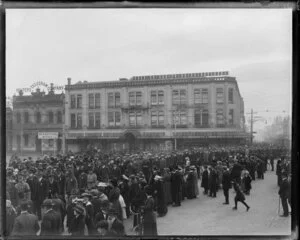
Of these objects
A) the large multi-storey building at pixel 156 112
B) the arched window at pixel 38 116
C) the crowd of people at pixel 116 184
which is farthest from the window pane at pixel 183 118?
the arched window at pixel 38 116

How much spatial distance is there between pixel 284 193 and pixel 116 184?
2.23 meters

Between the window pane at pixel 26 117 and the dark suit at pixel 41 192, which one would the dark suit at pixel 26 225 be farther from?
the window pane at pixel 26 117

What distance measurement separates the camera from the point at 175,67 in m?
4.21

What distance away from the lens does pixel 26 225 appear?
398cm

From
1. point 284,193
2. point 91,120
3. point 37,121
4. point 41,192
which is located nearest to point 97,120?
point 91,120

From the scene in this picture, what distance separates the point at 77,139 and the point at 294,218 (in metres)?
3.07

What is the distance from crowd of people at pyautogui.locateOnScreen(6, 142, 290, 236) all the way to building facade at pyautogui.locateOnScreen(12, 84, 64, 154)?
0.62 ft

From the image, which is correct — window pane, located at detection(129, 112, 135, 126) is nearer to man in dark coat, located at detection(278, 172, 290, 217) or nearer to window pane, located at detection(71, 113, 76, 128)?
window pane, located at detection(71, 113, 76, 128)

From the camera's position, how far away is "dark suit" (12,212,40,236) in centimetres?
397

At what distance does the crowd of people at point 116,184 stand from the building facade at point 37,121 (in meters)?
0.19

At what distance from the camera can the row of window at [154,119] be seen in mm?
4242

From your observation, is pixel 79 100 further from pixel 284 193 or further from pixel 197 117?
pixel 284 193

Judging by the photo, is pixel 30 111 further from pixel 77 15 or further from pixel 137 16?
pixel 137 16

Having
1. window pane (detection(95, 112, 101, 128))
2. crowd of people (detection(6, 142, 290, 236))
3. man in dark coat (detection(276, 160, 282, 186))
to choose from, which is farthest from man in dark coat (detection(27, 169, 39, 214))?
man in dark coat (detection(276, 160, 282, 186))
